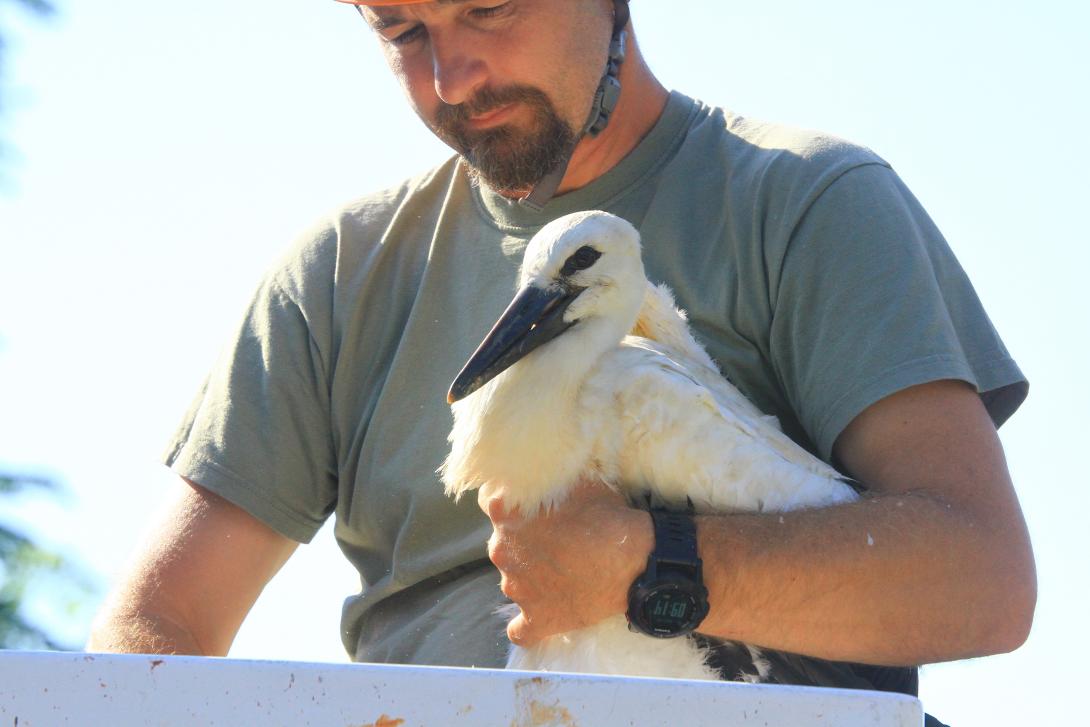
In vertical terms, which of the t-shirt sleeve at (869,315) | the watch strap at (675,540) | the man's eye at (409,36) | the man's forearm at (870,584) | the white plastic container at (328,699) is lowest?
the man's forearm at (870,584)

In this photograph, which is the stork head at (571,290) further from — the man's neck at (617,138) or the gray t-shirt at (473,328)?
the man's neck at (617,138)

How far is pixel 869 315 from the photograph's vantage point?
123 inches

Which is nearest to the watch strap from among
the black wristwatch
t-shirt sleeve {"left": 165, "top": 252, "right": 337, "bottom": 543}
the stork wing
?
the black wristwatch

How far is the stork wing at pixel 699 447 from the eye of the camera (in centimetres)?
312

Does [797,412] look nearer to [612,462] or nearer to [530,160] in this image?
[612,462]

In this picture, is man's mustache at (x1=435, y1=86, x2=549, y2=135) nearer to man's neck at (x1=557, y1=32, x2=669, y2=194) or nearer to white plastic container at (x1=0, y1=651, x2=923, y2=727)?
man's neck at (x1=557, y1=32, x2=669, y2=194)

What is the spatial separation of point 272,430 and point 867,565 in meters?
1.59

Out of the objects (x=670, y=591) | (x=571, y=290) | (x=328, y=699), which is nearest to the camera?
(x=328, y=699)

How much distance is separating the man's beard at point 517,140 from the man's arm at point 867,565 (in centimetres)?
103

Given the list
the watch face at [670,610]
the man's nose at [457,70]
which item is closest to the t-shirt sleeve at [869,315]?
the watch face at [670,610]

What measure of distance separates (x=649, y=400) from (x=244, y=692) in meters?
1.62

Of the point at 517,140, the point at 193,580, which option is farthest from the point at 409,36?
the point at 193,580

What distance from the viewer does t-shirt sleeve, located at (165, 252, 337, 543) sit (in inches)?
145

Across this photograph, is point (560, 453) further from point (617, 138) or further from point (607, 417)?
point (617, 138)
